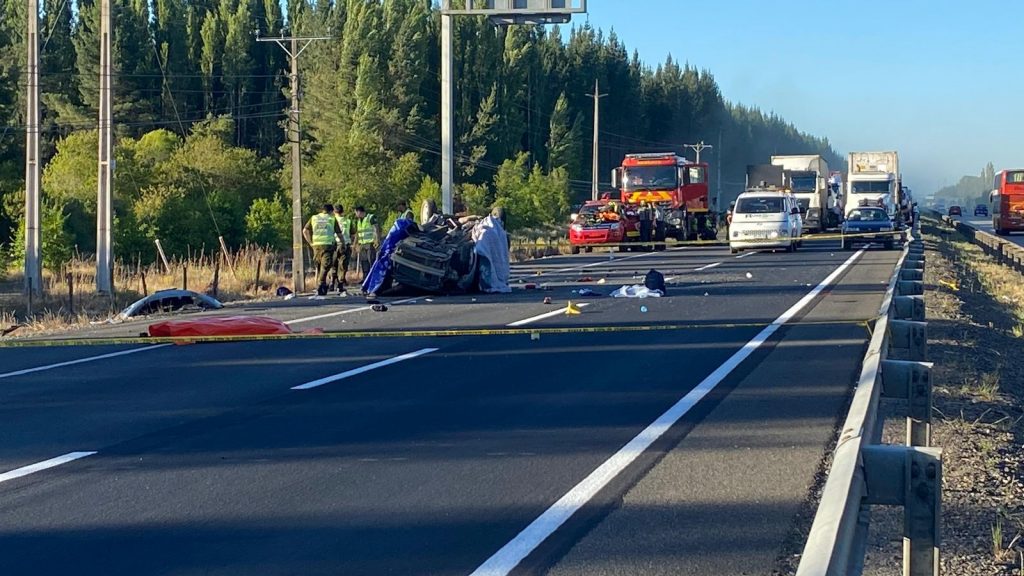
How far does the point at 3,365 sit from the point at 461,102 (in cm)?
8445

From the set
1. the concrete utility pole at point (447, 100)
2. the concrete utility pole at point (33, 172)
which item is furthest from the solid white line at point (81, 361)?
the concrete utility pole at point (447, 100)

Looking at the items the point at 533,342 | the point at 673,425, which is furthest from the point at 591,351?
the point at 673,425

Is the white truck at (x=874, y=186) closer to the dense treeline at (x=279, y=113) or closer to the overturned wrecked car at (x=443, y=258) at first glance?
the dense treeline at (x=279, y=113)

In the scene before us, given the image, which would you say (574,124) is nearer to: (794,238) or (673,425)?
(794,238)

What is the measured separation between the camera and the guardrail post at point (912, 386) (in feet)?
22.7

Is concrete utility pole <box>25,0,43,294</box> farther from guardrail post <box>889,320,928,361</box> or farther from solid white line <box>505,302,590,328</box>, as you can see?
guardrail post <box>889,320,928,361</box>

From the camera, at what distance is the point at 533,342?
14141 millimetres

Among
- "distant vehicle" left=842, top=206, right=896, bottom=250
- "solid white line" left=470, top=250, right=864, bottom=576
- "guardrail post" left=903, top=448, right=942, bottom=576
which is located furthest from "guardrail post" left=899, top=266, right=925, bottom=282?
"distant vehicle" left=842, top=206, right=896, bottom=250

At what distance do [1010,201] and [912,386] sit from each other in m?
63.7

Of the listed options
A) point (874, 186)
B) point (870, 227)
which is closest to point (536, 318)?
point (870, 227)

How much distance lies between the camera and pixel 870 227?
44.2 m

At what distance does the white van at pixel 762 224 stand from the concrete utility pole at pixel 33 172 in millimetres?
22271

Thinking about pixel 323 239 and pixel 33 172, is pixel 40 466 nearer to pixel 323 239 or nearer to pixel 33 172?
pixel 323 239

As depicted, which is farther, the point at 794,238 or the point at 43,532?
the point at 794,238
